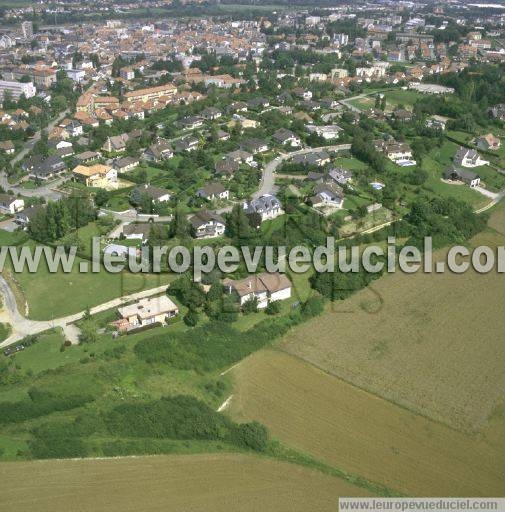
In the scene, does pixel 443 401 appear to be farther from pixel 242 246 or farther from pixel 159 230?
pixel 159 230

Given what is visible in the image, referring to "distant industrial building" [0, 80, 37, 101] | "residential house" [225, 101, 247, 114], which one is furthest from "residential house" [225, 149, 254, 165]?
"distant industrial building" [0, 80, 37, 101]

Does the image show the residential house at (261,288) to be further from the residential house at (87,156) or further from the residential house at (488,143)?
the residential house at (488,143)

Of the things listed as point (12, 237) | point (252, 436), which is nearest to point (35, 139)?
point (12, 237)

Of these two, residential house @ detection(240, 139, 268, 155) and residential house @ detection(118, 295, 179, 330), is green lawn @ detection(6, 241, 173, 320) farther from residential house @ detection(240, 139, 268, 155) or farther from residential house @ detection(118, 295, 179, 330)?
residential house @ detection(240, 139, 268, 155)

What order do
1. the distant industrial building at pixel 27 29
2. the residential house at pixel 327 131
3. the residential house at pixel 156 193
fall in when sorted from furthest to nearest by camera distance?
1. the distant industrial building at pixel 27 29
2. the residential house at pixel 327 131
3. the residential house at pixel 156 193

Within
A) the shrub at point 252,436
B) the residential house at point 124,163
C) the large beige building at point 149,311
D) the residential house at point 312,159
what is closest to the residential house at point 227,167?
the residential house at point 312,159

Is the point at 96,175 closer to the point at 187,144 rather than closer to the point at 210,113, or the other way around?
the point at 187,144
